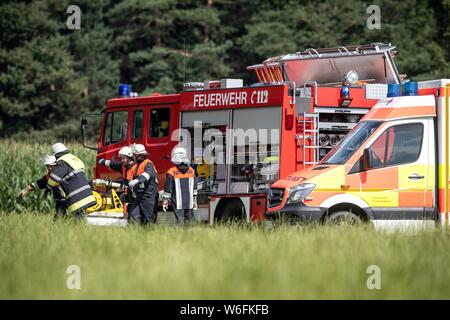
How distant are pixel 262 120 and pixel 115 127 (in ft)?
14.7

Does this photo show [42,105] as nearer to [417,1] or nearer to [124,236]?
[417,1]

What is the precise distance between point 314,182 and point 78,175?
3956mm

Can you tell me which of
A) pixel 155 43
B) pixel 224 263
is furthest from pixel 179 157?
pixel 155 43

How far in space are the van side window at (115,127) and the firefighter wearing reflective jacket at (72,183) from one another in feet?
12.8

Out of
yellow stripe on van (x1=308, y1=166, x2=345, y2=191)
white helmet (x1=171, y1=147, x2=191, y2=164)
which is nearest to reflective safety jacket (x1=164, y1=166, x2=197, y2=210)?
white helmet (x1=171, y1=147, x2=191, y2=164)

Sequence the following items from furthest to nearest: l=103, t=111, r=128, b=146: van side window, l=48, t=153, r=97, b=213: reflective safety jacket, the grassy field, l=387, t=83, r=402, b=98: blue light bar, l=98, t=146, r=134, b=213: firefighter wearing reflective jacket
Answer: l=103, t=111, r=128, b=146: van side window → l=98, t=146, r=134, b=213: firefighter wearing reflective jacket → l=48, t=153, r=97, b=213: reflective safety jacket → l=387, t=83, r=402, b=98: blue light bar → the grassy field

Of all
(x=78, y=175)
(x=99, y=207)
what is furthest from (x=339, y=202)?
(x=99, y=207)

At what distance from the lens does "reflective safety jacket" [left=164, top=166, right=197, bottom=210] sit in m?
17.0

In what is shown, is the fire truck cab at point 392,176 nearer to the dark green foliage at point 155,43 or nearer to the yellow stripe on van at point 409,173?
the yellow stripe on van at point 409,173

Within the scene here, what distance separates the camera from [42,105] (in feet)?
158

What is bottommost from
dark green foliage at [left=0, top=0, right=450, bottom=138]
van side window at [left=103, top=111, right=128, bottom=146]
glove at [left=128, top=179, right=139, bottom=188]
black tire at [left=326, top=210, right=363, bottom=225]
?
black tire at [left=326, top=210, right=363, bottom=225]

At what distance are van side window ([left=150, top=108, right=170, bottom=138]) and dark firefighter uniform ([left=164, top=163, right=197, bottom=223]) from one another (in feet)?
8.84

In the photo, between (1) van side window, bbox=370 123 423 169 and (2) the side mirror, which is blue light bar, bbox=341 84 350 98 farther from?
(2) the side mirror

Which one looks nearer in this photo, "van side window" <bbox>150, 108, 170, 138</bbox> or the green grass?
the green grass
